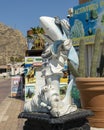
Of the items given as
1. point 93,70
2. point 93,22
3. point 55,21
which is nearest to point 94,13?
point 93,22

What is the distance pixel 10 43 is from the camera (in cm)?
16050

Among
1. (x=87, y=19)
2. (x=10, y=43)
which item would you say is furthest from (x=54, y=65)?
(x=10, y=43)

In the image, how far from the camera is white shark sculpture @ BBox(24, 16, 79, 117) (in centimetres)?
532

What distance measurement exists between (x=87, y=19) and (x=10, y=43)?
14894cm

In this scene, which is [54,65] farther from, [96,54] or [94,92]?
[96,54]

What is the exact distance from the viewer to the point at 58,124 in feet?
16.6

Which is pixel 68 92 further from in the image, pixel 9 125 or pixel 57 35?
pixel 9 125

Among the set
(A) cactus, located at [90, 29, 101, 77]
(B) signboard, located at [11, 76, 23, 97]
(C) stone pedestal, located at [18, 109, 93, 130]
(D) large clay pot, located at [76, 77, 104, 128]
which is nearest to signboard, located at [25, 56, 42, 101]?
(B) signboard, located at [11, 76, 23, 97]

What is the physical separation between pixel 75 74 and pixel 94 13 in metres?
4.11

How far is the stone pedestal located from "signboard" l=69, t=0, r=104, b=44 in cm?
698

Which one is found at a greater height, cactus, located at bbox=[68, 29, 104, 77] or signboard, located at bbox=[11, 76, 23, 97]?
cactus, located at bbox=[68, 29, 104, 77]

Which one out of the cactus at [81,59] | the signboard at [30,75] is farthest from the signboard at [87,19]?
the cactus at [81,59]

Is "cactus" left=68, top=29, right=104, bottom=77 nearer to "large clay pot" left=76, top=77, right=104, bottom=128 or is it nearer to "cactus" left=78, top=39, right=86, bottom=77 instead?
"cactus" left=78, top=39, right=86, bottom=77

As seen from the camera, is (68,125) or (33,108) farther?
(33,108)
